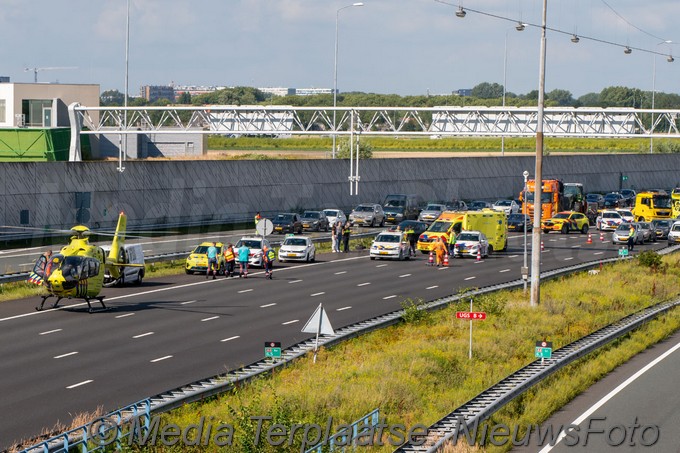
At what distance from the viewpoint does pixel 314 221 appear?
71.7m

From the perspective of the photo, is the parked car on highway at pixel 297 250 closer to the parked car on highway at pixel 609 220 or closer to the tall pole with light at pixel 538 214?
the tall pole with light at pixel 538 214

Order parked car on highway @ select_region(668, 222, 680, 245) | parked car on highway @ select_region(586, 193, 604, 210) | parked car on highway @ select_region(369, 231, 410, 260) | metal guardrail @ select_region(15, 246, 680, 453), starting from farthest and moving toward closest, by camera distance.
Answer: parked car on highway @ select_region(586, 193, 604, 210) → parked car on highway @ select_region(668, 222, 680, 245) → parked car on highway @ select_region(369, 231, 410, 260) → metal guardrail @ select_region(15, 246, 680, 453)

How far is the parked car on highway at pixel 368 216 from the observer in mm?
75875

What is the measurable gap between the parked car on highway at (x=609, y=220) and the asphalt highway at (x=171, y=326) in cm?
2227

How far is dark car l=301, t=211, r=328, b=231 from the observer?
71375mm

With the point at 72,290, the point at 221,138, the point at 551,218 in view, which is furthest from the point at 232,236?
the point at 221,138

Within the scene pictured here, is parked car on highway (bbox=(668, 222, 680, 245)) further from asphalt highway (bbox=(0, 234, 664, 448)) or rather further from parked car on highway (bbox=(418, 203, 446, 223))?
asphalt highway (bbox=(0, 234, 664, 448))

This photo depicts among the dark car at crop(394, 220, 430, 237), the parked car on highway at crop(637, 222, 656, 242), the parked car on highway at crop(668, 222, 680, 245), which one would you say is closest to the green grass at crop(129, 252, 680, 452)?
the dark car at crop(394, 220, 430, 237)

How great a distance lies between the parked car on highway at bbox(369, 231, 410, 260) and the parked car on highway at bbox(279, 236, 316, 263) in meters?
3.28

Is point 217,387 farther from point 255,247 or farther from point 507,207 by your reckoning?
point 507,207

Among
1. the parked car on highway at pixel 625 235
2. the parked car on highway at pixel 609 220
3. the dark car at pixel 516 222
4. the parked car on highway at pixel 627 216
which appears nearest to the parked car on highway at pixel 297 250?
the parked car on highway at pixel 625 235

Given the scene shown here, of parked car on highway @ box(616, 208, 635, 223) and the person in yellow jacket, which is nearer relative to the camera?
the person in yellow jacket

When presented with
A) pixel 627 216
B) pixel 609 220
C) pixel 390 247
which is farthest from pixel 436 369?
pixel 627 216

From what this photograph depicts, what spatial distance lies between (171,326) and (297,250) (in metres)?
21.2
